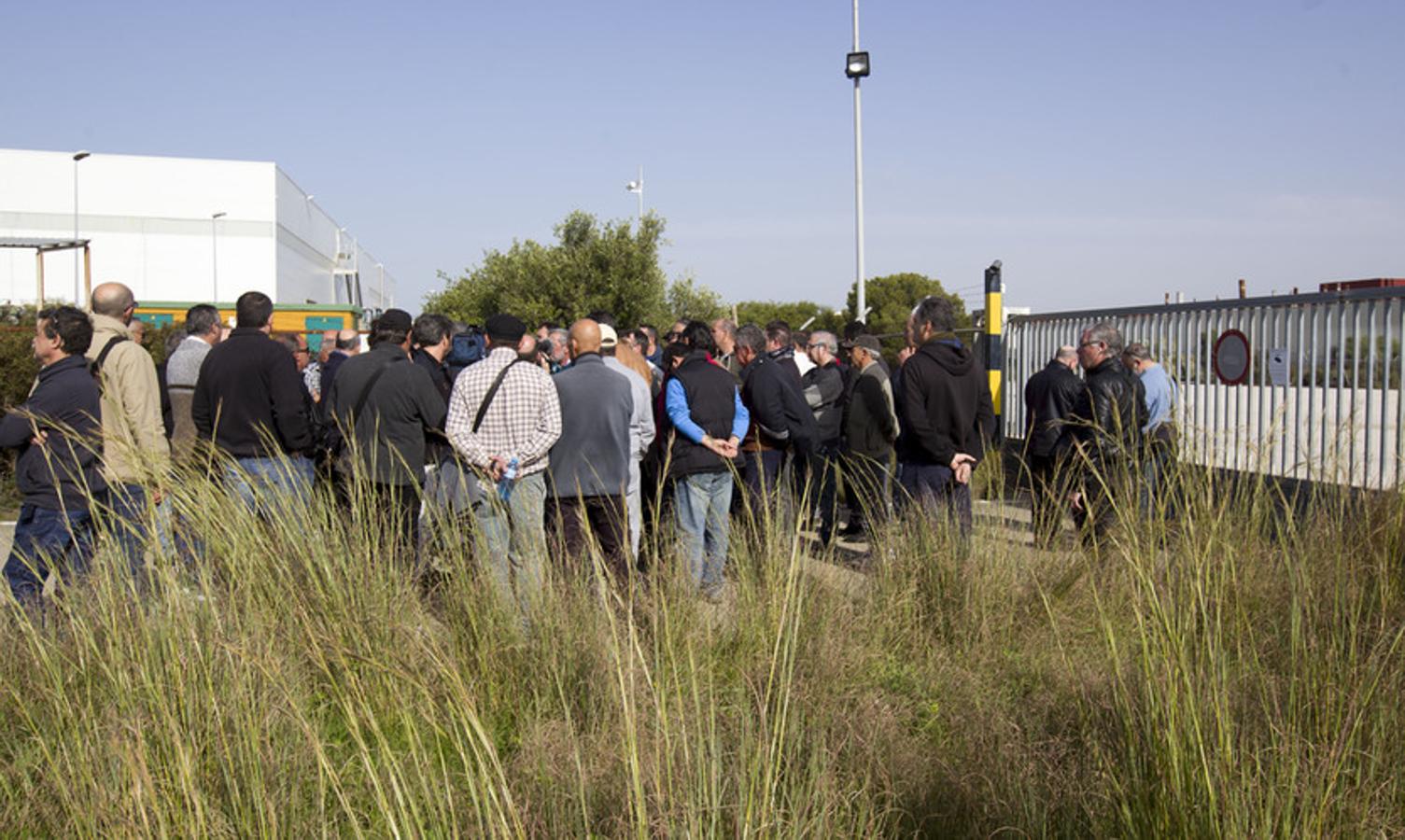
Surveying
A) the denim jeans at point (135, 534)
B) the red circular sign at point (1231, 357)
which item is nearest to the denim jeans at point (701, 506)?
the denim jeans at point (135, 534)

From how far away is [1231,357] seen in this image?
440 inches

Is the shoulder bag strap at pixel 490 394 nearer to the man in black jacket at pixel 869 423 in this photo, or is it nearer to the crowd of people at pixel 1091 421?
the crowd of people at pixel 1091 421

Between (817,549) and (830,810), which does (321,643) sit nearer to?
(830,810)

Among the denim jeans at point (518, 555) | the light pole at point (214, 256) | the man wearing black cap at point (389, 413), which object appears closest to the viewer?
the denim jeans at point (518, 555)

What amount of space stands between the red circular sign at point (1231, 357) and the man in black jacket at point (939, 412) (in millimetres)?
4557

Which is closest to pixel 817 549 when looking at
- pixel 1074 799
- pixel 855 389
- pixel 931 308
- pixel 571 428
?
pixel 855 389

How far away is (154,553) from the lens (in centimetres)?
355

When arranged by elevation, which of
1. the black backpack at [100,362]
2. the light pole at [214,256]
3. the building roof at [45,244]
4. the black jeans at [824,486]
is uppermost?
the light pole at [214,256]

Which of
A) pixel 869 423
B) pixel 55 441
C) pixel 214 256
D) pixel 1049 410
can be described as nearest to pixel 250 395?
pixel 55 441

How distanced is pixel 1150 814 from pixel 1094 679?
60.3 inches

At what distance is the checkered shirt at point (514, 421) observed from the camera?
671 cm

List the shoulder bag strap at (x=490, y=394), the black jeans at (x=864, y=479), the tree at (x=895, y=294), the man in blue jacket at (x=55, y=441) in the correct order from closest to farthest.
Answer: the man in blue jacket at (x=55, y=441), the shoulder bag strap at (x=490, y=394), the black jeans at (x=864, y=479), the tree at (x=895, y=294)

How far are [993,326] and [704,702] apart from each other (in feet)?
38.5

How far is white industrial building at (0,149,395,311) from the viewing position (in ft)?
201
